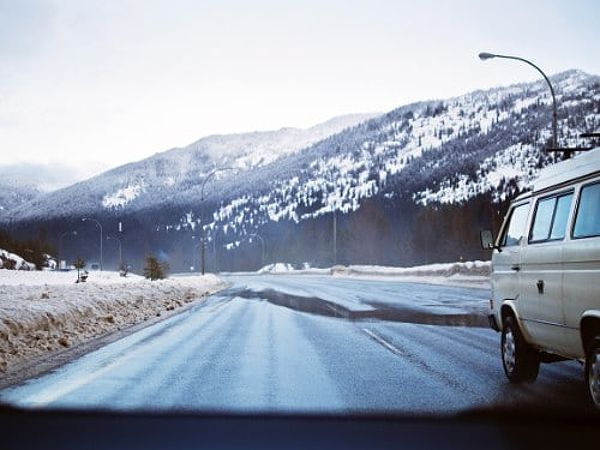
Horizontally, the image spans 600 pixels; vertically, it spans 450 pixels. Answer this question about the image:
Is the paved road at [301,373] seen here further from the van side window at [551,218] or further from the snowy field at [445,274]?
the snowy field at [445,274]

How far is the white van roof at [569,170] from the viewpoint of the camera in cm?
638

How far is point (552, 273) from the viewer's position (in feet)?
22.7

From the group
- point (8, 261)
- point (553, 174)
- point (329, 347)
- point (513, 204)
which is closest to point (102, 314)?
point (329, 347)

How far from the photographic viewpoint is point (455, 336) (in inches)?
516

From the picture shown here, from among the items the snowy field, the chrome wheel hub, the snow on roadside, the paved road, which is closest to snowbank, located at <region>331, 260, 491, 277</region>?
the snowy field

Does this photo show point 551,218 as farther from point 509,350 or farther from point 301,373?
point 301,373

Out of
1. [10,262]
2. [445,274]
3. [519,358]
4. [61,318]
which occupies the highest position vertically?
[10,262]

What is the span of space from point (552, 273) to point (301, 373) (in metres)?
3.37

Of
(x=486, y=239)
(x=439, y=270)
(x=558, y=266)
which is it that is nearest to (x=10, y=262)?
(x=439, y=270)

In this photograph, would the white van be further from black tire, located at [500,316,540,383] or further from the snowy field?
the snowy field

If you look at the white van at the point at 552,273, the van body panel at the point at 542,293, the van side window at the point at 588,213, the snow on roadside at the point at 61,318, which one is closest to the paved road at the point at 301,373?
the white van at the point at 552,273

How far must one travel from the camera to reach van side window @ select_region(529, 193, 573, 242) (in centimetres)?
696

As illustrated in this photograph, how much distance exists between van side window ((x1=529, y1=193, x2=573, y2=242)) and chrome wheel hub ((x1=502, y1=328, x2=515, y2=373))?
1271 millimetres

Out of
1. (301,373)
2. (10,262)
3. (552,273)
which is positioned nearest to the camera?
(552,273)
